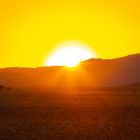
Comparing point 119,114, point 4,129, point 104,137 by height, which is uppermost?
point 119,114

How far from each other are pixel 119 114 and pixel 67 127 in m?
10.3

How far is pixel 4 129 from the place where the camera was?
30844 millimetres

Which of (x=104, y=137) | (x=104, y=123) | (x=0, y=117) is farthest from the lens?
(x=0, y=117)

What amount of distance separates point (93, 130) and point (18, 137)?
4754 mm

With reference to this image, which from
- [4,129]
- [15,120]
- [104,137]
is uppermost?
[15,120]

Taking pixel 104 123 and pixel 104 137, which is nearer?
pixel 104 137

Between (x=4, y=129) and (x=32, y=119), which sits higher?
(x=32, y=119)

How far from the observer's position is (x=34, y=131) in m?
29.8

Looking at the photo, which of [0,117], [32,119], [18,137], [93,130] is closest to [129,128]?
[93,130]

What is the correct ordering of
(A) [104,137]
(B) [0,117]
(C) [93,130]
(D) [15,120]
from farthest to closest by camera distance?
1. (B) [0,117]
2. (D) [15,120]
3. (C) [93,130]
4. (A) [104,137]

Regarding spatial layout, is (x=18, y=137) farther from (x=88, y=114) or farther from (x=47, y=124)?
(x=88, y=114)

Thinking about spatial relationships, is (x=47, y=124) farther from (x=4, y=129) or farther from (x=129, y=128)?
(x=129, y=128)

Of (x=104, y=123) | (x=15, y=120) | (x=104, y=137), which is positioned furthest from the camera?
(x=15, y=120)

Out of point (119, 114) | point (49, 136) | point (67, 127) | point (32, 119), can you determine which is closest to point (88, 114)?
point (119, 114)
